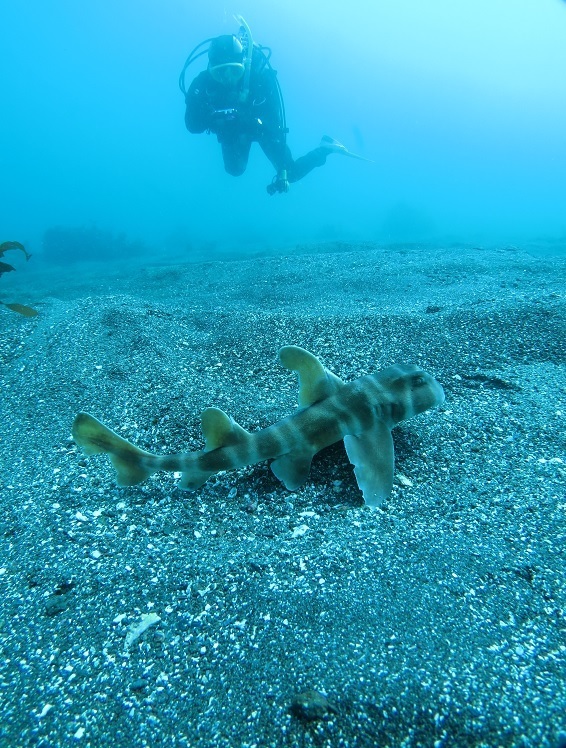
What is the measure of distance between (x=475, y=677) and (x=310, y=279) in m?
7.00

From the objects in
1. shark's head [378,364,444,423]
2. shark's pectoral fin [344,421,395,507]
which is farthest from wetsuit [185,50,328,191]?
shark's pectoral fin [344,421,395,507]

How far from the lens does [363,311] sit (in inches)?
217

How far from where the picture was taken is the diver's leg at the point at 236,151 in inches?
576

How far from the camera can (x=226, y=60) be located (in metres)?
13.0

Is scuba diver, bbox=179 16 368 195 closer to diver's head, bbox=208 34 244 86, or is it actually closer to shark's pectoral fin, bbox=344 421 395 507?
diver's head, bbox=208 34 244 86

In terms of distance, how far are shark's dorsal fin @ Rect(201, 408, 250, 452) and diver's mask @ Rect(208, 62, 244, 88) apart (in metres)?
14.0

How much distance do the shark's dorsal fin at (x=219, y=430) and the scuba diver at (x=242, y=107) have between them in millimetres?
13475

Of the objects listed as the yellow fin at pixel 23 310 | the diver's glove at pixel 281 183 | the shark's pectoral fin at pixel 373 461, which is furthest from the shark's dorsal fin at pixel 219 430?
the diver's glove at pixel 281 183

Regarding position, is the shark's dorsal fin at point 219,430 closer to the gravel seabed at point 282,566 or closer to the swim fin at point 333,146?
the gravel seabed at point 282,566

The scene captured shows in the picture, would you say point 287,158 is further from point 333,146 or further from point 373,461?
point 373,461

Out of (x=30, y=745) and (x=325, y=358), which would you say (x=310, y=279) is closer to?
(x=325, y=358)

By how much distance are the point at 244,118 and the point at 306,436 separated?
14.8 metres

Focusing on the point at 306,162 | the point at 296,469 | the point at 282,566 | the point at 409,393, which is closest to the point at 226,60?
the point at 306,162

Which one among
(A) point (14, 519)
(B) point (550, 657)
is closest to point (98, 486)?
(A) point (14, 519)
